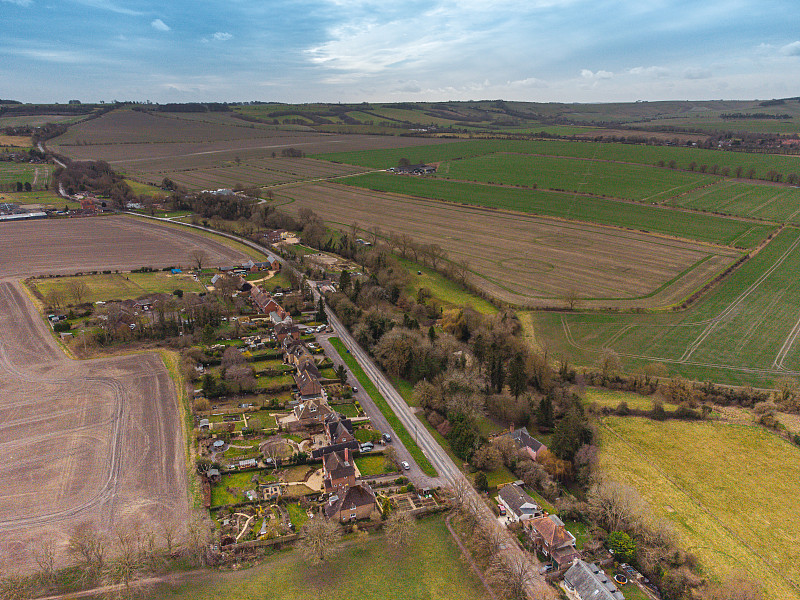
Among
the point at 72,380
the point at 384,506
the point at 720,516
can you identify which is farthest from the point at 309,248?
the point at 720,516

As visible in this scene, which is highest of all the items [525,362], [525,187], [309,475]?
[525,187]

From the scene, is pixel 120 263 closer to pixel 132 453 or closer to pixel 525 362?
pixel 132 453

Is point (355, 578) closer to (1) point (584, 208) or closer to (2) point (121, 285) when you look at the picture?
(2) point (121, 285)

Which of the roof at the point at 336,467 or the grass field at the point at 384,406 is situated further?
the grass field at the point at 384,406

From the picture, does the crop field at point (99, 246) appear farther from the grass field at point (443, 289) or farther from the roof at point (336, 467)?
the roof at point (336, 467)

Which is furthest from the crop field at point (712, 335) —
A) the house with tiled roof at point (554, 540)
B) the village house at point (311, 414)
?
the village house at point (311, 414)

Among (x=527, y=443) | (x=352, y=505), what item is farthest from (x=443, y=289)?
(x=352, y=505)

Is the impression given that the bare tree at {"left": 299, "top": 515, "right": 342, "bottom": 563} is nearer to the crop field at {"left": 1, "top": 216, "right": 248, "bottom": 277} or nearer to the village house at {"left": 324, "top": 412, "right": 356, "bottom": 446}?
the village house at {"left": 324, "top": 412, "right": 356, "bottom": 446}
